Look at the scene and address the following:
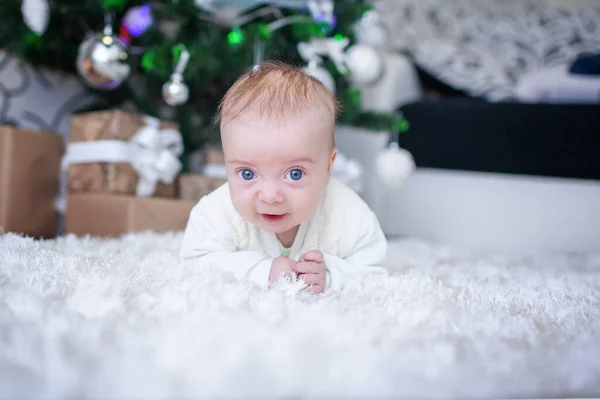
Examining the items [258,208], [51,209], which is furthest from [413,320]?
[51,209]

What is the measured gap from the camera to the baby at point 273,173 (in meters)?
0.71

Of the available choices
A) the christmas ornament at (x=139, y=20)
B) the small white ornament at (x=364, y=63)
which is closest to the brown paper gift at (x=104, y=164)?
the christmas ornament at (x=139, y=20)

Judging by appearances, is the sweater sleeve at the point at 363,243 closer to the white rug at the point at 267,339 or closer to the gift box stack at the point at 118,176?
the white rug at the point at 267,339

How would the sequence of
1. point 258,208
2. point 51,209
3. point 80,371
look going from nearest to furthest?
point 80,371
point 258,208
point 51,209

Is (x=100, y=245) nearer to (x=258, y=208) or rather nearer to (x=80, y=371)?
(x=258, y=208)

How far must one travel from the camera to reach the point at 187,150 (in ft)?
5.64

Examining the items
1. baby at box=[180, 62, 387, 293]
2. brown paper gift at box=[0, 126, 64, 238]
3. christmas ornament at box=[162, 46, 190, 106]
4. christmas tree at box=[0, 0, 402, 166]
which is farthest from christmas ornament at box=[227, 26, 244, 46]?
baby at box=[180, 62, 387, 293]

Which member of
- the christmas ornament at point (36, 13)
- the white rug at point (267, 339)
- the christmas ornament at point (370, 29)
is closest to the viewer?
the white rug at point (267, 339)

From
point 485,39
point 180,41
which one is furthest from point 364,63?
point 485,39

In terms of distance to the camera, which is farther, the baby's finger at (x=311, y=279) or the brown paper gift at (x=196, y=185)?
the brown paper gift at (x=196, y=185)

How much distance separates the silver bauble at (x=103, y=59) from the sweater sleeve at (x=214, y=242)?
1.99 ft

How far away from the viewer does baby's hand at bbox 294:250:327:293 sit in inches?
28.4

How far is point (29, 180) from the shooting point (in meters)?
1.36

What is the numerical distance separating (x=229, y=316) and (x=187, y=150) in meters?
1.28
